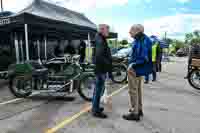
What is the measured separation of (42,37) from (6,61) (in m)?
5.61

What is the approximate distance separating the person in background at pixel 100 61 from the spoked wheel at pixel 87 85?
1.13 m

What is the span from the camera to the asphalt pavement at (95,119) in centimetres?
371

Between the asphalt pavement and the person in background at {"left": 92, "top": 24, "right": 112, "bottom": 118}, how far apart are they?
0.29 m

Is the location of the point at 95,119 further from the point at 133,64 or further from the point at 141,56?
the point at 141,56

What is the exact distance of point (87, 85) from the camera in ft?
17.9

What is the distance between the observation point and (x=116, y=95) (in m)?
6.12

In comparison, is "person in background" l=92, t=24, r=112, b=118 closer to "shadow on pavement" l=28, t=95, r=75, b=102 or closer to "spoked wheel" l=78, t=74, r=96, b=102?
"spoked wheel" l=78, t=74, r=96, b=102

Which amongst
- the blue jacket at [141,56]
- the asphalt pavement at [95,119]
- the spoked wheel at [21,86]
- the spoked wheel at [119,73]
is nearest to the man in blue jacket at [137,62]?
the blue jacket at [141,56]

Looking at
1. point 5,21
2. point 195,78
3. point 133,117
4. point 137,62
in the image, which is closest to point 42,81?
point 133,117

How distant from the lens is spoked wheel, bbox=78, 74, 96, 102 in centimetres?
541

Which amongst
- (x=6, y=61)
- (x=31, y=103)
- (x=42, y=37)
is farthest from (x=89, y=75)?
(x=42, y=37)

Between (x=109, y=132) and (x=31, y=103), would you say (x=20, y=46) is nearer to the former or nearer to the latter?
(x=31, y=103)

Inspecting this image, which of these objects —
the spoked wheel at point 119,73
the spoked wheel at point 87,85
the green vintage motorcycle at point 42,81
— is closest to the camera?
the spoked wheel at point 87,85

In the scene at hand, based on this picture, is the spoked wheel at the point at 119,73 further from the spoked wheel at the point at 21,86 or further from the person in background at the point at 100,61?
the person in background at the point at 100,61
